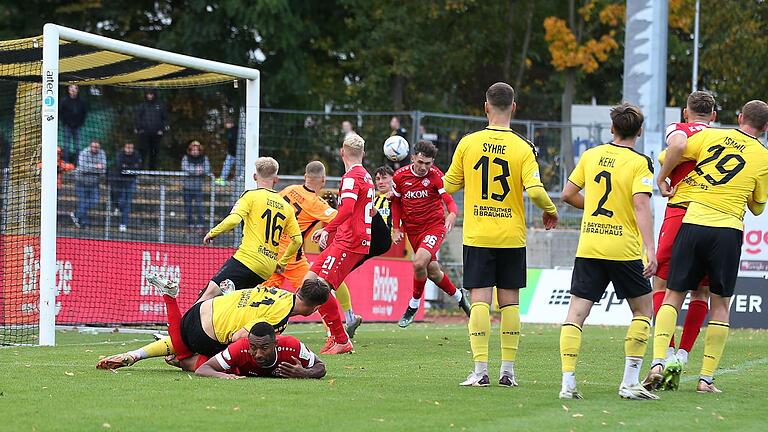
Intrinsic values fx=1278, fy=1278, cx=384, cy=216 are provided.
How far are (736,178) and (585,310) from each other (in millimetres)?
1631

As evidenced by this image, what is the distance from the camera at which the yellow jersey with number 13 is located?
9555 mm

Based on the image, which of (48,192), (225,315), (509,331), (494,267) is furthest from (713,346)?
(48,192)

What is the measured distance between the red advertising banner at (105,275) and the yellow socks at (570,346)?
27.7 ft

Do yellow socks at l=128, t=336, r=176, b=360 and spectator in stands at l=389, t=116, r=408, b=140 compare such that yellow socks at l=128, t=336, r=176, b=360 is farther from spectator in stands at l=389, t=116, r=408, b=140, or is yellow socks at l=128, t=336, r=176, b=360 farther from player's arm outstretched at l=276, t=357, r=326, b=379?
spectator in stands at l=389, t=116, r=408, b=140

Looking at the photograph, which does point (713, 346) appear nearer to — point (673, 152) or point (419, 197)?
point (673, 152)

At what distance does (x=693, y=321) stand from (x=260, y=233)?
14.1 feet

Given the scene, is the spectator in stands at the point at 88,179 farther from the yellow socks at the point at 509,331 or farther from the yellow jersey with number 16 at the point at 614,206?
the yellow jersey with number 16 at the point at 614,206

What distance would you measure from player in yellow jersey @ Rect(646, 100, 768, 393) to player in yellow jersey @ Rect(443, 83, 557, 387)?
1066 millimetres

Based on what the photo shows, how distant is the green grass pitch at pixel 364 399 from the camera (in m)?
7.58

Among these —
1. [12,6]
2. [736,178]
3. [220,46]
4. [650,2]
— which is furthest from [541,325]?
[12,6]

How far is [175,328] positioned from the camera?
33.0ft

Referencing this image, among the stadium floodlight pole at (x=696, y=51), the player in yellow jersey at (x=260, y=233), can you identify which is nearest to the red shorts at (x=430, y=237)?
the player in yellow jersey at (x=260, y=233)

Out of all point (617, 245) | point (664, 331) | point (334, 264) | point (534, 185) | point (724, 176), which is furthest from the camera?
point (334, 264)

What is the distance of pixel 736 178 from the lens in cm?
955
